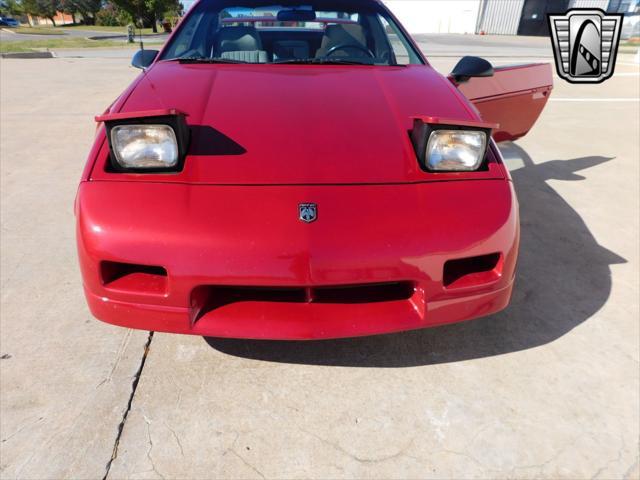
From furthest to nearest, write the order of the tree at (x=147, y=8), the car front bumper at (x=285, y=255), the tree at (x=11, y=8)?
the tree at (x=11, y=8) < the tree at (x=147, y=8) < the car front bumper at (x=285, y=255)

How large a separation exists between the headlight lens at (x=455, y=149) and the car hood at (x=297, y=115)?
8 cm

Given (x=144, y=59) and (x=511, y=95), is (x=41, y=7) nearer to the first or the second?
(x=144, y=59)

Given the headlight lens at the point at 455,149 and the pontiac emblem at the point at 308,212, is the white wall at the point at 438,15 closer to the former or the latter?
the headlight lens at the point at 455,149

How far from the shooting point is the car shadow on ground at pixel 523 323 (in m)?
1.90

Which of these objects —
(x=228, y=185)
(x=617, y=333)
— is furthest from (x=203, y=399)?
(x=617, y=333)

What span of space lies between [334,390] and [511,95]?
239cm

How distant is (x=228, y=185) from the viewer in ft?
5.04

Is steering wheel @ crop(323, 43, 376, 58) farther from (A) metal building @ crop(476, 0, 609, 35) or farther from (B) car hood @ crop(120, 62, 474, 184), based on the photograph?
(A) metal building @ crop(476, 0, 609, 35)

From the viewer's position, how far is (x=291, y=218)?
1.46 meters

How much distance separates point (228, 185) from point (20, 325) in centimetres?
130

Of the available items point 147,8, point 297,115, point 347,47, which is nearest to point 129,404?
point 297,115

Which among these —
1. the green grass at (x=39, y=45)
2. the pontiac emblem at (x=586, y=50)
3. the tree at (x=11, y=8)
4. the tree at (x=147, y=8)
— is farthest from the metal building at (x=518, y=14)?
the tree at (x=11, y=8)

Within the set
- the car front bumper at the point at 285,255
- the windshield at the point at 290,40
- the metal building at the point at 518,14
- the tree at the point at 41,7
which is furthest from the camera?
the tree at the point at 41,7

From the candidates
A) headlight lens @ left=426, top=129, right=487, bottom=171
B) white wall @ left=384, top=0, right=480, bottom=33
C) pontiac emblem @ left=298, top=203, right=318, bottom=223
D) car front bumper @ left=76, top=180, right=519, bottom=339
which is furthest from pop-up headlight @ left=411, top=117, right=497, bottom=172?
white wall @ left=384, top=0, right=480, bottom=33
